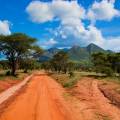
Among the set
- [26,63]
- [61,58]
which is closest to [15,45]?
[26,63]

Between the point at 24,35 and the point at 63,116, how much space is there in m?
63.1

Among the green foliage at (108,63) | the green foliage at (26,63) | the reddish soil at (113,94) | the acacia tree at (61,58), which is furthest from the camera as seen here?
the acacia tree at (61,58)

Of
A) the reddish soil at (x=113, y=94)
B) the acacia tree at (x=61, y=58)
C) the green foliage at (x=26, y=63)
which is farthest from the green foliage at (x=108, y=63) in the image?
the reddish soil at (x=113, y=94)

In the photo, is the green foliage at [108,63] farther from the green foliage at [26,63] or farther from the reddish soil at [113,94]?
the reddish soil at [113,94]

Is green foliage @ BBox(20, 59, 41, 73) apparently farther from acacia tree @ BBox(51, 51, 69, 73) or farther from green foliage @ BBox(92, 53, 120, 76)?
green foliage @ BBox(92, 53, 120, 76)

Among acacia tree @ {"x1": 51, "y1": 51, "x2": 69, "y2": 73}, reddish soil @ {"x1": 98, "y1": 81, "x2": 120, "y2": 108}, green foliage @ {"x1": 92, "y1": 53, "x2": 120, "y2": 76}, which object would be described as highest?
acacia tree @ {"x1": 51, "y1": 51, "x2": 69, "y2": 73}

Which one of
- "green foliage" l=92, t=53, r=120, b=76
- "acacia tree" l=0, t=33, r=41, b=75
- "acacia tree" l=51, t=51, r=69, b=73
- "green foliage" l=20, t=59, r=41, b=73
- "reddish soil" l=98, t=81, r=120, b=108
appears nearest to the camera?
"reddish soil" l=98, t=81, r=120, b=108

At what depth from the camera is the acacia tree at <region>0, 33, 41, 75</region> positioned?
78.3m

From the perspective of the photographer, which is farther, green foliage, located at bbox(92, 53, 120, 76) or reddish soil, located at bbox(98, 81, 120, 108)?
green foliage, located at bbox(92, 53, 120, 76)

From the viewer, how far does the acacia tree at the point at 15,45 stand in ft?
257

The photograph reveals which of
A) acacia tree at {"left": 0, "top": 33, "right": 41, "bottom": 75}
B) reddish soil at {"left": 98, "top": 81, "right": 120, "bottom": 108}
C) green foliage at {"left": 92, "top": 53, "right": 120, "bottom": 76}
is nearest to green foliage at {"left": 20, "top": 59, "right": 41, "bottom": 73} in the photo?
acacia tree at {"left": 0, "top": 33, "right": 41, "bottom": 75}

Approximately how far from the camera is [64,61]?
135 m

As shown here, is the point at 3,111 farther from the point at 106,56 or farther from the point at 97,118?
the point at 106,56

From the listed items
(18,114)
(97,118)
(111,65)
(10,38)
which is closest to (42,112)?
(18,114)
